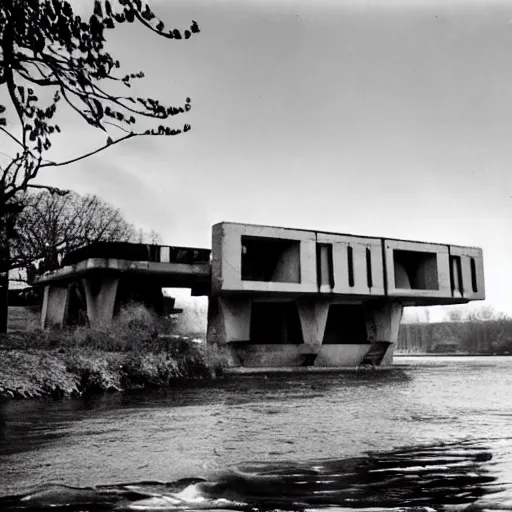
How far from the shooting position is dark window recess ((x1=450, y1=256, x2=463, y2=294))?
38.9m

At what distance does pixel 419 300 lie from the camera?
129 feet

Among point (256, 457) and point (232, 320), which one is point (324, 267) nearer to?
point (232, 320)

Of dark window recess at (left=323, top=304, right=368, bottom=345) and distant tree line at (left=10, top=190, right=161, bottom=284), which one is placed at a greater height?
distant tree line at (left=10, top=190, right=161, bottom=284)

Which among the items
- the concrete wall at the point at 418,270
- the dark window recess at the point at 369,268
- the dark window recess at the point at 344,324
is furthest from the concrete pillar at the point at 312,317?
the dark window recess at the point at 344,324

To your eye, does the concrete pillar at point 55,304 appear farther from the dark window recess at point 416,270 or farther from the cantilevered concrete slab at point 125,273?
A: the dark window recess at point 416,270

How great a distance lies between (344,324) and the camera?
42219mm

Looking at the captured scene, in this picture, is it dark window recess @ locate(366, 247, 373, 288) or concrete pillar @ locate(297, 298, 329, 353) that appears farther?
dark window recess @ locate(366, 247, 373, 288)

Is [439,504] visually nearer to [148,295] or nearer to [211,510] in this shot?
[211,510]

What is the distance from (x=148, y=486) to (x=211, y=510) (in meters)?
1.06

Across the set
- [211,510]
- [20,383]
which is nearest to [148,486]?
[211,510]

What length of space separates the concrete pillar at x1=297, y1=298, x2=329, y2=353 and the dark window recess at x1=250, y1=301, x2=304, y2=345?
4.85m

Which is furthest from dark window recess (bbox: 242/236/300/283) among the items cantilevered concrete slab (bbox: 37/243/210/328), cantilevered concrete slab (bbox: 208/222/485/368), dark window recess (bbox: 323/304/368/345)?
dark window recess (bbox: 323/304/368/345)

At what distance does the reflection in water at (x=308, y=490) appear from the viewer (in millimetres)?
4277

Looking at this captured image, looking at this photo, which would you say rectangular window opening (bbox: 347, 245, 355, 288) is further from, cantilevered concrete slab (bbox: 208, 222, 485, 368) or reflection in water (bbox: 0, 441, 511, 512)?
reflection in water (bbox: 0, 441, 511, 512)
